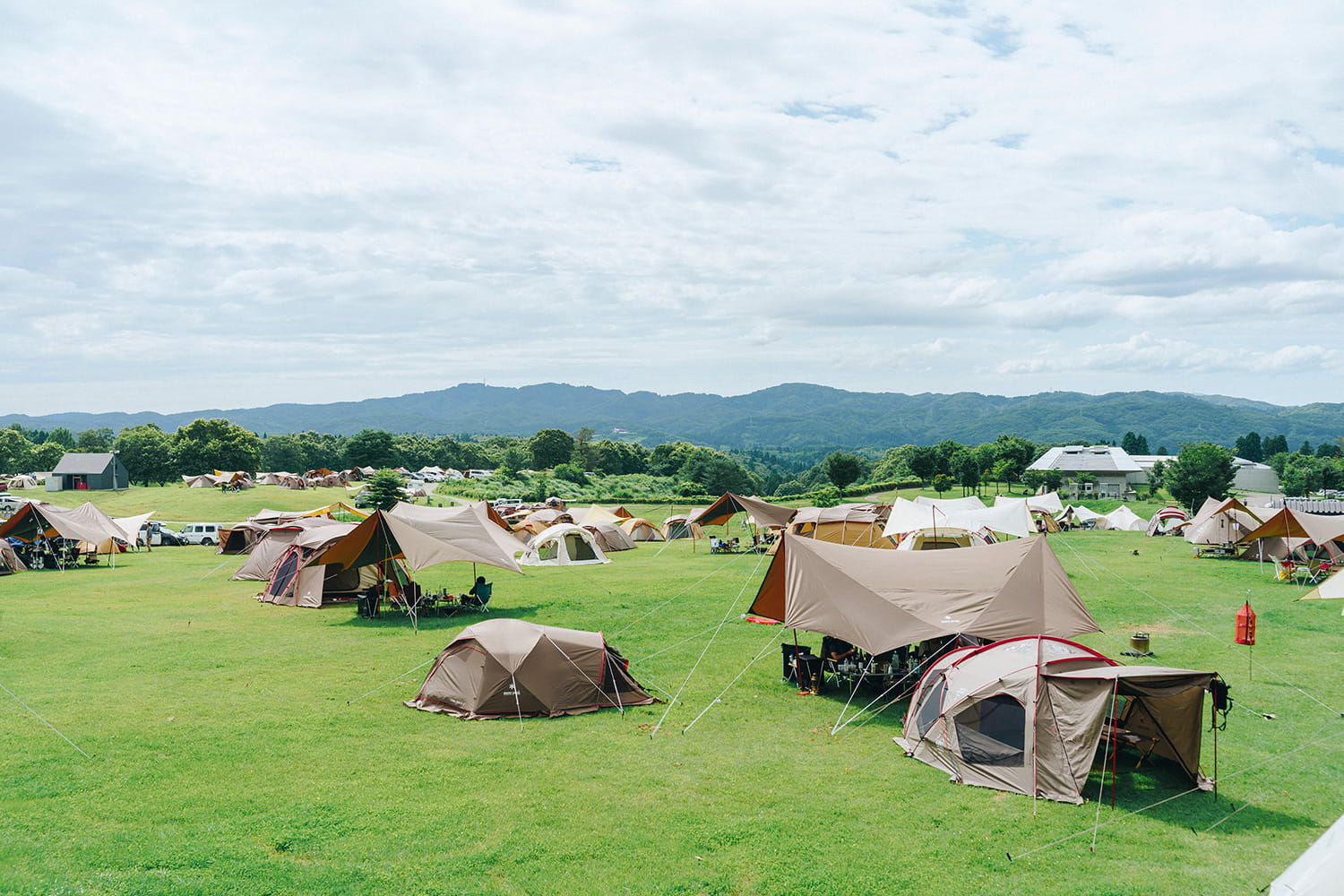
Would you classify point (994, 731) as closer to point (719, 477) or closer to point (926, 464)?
point (926, 464)

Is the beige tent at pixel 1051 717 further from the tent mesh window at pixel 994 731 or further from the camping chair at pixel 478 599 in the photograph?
the camping chair at pixel 478 599

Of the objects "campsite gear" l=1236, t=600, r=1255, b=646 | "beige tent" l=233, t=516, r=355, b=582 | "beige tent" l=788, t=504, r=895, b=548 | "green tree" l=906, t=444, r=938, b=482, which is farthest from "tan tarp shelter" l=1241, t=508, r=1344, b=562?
"green tree" l=906, t=444, r=938, b=482

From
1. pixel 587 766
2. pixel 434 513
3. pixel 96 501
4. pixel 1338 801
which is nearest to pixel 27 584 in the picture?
pixel 434 513

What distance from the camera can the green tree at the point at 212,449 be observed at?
3548 inches

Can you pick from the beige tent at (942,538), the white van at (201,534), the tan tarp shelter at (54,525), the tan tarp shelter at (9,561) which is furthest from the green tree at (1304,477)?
the tan tarp shelter at (9,561)

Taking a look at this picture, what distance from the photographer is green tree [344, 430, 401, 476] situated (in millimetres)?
117688

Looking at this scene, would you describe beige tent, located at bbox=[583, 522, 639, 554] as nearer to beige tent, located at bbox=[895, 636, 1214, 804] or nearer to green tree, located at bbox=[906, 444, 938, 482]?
beige tent, located at bbox=[895, 636, 1214, 804]

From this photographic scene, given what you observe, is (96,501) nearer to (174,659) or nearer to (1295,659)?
(174,659)

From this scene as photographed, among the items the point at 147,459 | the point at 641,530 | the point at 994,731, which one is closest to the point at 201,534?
the point at 641,530

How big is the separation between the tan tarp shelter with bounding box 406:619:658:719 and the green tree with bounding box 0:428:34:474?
11297 cm

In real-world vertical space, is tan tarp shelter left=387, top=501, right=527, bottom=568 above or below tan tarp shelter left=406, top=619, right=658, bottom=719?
above

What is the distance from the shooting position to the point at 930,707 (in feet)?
40.2

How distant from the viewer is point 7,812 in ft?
30.7

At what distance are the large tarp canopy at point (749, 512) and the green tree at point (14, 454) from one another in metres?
101
